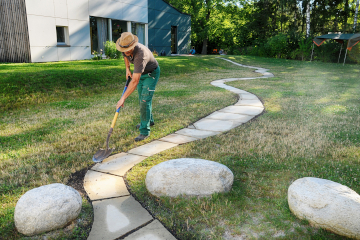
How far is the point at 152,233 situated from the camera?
8.04 ft

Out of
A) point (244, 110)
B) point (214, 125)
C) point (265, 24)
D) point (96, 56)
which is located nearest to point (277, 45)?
point (265, 24)

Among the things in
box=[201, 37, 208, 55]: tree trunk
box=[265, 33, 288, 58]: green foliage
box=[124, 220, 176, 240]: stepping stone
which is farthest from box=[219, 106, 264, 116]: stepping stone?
box=[201, 37, 208, 55]: tree trunk

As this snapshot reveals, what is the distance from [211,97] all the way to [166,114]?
8.09 ft

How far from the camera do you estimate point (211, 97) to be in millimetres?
8547

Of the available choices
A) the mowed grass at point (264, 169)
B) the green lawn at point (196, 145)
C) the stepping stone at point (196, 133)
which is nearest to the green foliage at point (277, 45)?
the green lawn at point (196, 145)

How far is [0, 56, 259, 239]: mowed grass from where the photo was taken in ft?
11.0

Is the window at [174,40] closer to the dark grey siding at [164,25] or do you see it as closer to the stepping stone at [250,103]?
the dark grey siding at [164,25]

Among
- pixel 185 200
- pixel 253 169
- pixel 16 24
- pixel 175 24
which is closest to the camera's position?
pixel 185 200

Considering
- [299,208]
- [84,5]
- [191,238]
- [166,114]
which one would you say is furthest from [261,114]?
[84,5]

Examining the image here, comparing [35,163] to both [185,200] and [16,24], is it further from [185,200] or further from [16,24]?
[16,24]

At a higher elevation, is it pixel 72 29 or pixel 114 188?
pixel 72 29

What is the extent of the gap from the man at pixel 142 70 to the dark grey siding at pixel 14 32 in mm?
10854

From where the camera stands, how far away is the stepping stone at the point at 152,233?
A: 2391mm

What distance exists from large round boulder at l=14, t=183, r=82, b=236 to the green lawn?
13 cm
